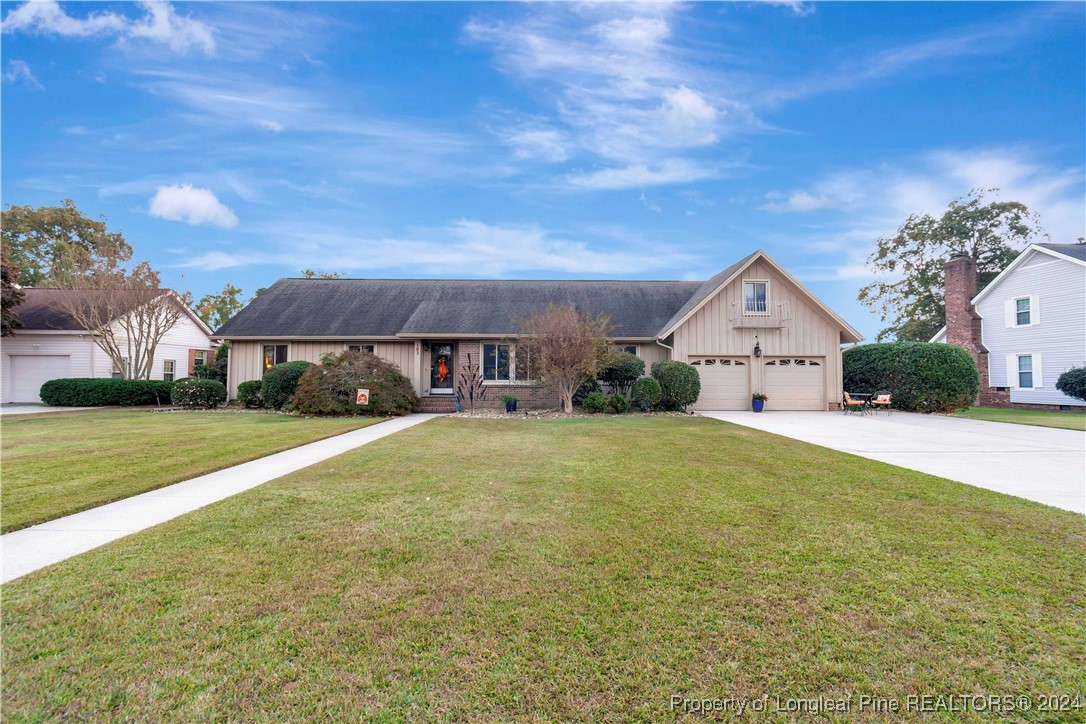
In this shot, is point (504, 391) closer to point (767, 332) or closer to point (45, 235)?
point (767, 332)

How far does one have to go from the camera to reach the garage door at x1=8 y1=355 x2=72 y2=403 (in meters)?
20.3

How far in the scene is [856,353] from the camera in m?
18.0

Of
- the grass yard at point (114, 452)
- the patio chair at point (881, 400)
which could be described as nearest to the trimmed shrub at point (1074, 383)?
the patio chair at point (881, 400)

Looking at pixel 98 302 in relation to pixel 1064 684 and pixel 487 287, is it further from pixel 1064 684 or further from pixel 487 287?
pixel 1064 684

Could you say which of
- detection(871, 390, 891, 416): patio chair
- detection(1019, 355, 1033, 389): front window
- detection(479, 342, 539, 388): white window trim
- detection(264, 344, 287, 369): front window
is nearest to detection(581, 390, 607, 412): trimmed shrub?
detection(479, 342, 539, 388): white window trim

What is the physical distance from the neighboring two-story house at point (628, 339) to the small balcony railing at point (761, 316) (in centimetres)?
4

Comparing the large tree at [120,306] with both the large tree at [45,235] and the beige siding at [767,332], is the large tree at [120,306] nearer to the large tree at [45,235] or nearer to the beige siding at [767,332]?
the large tree at [45,235]

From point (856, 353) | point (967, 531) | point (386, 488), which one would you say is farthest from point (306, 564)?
point (856, 353)

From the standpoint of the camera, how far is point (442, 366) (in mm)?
17828

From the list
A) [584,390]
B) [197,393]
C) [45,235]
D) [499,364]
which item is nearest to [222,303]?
[45,235]

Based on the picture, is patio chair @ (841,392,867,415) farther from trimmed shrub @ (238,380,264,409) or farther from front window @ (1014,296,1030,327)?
trimmed shrub @ (238,380,264,409)

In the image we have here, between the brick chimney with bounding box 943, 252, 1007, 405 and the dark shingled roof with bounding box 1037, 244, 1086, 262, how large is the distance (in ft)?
9.43

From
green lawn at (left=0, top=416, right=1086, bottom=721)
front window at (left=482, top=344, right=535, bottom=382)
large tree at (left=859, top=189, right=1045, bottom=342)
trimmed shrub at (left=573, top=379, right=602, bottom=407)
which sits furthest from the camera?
large tree at (left=859, top=189, right=1045, bottom=342)

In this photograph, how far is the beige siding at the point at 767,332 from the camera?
54.7ft
